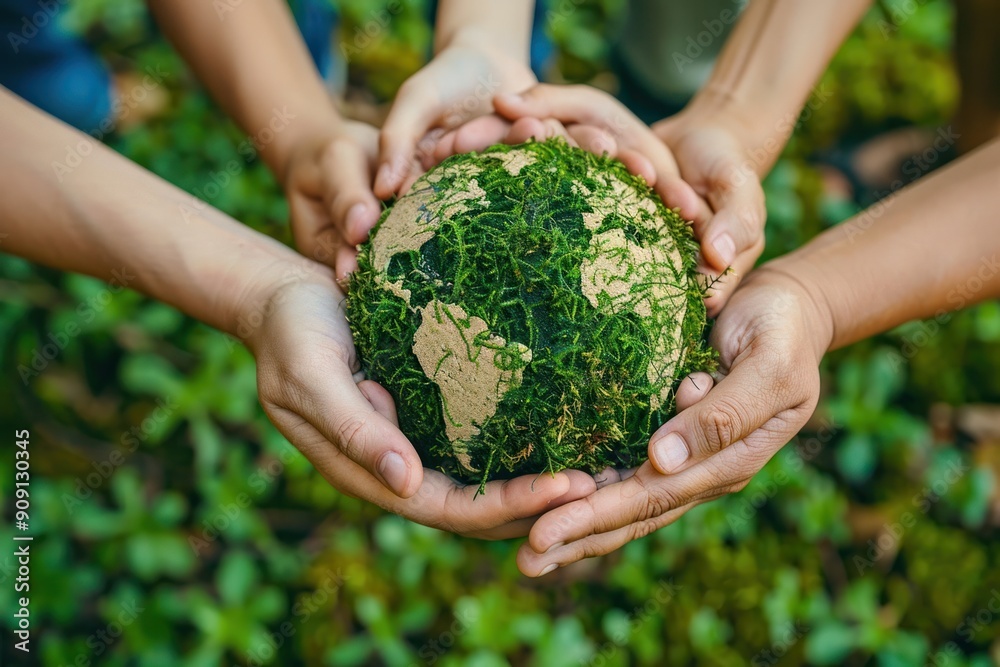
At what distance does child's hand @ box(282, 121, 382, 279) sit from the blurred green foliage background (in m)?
0.72

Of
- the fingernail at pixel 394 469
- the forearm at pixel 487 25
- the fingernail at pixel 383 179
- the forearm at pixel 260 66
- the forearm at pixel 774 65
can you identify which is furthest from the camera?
the forearm at pixel 487 25

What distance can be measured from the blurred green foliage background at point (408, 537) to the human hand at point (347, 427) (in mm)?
854

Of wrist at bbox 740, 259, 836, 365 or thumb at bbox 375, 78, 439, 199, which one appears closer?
wrist at bbox 740, 259, 836, 365

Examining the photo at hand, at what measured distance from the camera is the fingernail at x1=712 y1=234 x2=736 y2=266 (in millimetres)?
2012

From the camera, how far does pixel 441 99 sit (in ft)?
8.09

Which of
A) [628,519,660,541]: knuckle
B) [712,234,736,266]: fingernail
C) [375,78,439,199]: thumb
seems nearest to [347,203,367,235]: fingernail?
[375,78,439,199]: thumb

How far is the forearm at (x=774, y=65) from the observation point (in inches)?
96.2

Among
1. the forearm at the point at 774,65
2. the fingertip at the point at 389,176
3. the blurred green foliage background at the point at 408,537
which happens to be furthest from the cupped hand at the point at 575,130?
the blurred green foliage background at the point at 408,537

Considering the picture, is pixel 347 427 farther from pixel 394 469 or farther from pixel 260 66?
pixel 260 66

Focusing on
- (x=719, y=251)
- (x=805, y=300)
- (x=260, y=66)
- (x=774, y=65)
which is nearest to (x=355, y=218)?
(x=260, y=66)

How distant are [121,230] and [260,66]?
2.75 ft

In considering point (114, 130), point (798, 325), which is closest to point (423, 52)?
point (114, 130)

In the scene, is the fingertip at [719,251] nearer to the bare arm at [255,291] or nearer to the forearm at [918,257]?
the forearm at [918,257]

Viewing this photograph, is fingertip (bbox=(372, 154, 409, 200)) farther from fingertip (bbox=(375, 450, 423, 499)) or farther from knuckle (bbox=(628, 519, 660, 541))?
knuckle (bbox=(628, 519, 660, 541))
